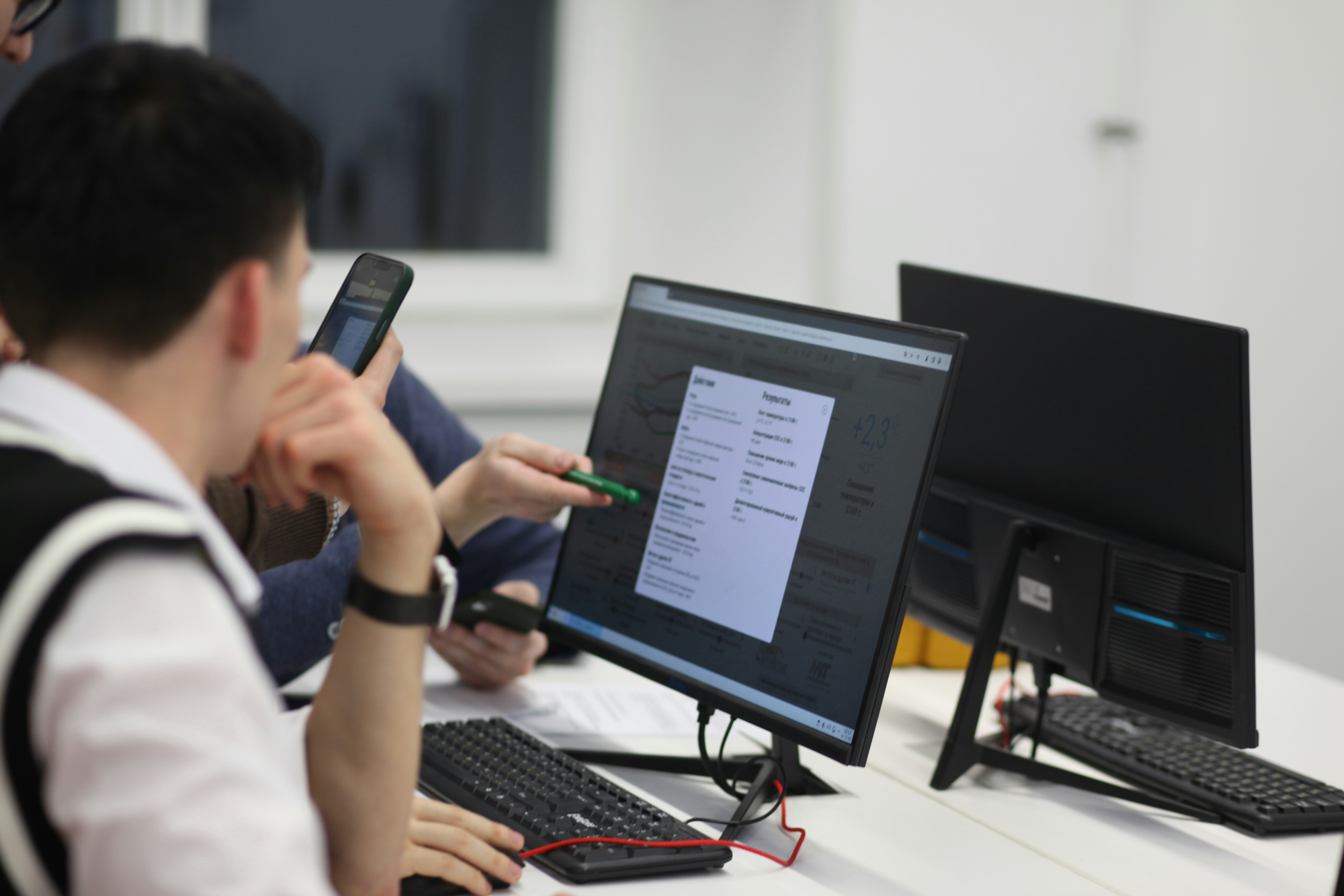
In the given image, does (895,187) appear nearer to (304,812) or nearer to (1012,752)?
(1012,752)

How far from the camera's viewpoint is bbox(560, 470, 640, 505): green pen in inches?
48.5

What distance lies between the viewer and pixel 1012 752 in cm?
135

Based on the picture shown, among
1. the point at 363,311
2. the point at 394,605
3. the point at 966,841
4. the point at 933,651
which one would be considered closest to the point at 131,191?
the point at 394,605

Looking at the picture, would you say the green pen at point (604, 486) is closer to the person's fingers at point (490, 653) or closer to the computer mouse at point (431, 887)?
the person's fingers at point (490, 653)

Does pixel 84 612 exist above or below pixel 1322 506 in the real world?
above

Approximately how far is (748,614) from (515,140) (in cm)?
224

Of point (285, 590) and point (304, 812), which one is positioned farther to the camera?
point (285, 590)

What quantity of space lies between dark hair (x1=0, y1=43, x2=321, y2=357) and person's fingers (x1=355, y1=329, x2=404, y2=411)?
44 centimetres

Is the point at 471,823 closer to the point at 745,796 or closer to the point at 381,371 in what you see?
the point at 745,796

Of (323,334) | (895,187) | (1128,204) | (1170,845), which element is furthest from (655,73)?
(1170,845)

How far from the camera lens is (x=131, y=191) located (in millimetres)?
607

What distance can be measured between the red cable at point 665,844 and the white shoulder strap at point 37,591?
1.63 feet

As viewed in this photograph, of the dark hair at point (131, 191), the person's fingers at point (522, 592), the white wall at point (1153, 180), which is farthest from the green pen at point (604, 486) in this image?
the white wall at point (1153, 180)

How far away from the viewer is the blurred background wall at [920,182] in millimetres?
2908
